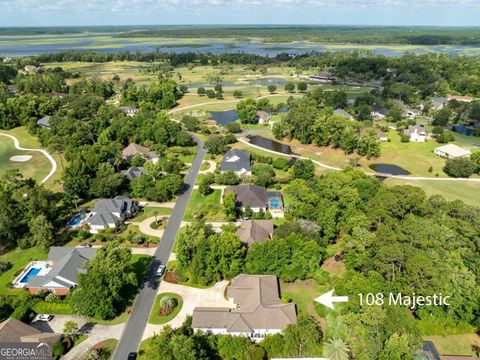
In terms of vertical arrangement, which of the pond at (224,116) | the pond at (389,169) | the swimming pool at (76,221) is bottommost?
the pond at (224,116)

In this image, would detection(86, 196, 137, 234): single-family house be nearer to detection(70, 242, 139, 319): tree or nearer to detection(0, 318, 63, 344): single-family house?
detection(70, 242, 139, 319): tree

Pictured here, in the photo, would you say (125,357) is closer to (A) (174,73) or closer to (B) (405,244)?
(B) (405,244)

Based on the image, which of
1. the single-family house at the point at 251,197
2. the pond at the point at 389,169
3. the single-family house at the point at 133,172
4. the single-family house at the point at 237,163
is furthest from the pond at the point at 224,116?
the single-family house at the point at 251,197

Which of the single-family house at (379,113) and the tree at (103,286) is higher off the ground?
the tree at (103,286)

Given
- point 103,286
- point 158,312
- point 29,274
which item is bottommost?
point 29,274

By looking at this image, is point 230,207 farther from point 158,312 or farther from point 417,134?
point 417,134

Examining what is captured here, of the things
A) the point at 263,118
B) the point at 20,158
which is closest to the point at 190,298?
the point at 20,158

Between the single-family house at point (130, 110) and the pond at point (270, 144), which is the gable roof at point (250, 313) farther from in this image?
the single-family house at point (130, 110)
